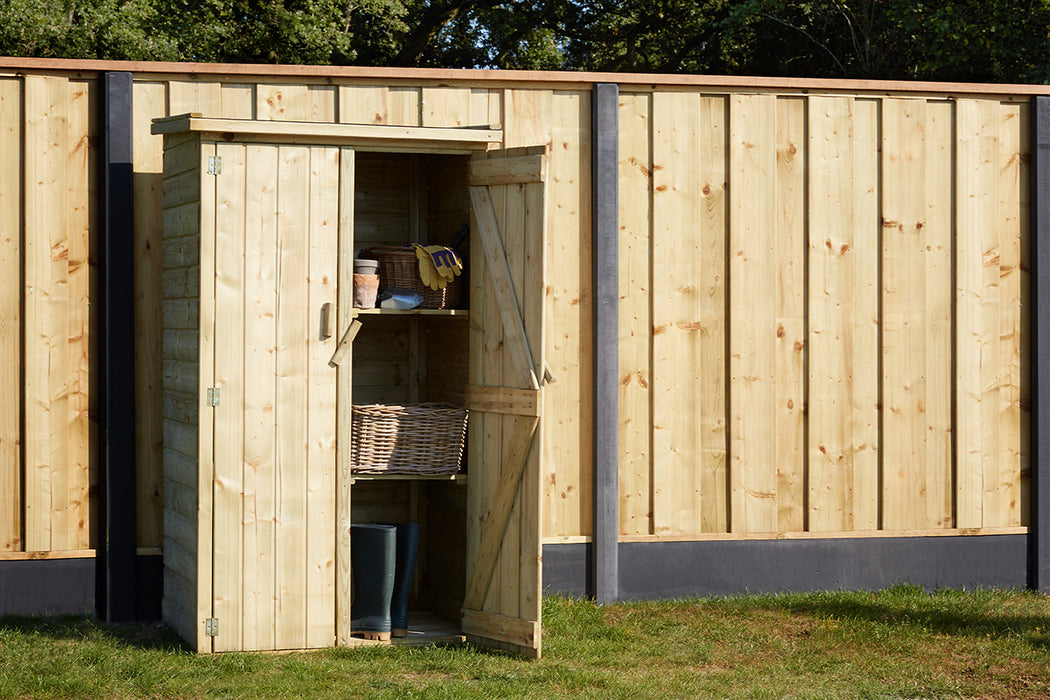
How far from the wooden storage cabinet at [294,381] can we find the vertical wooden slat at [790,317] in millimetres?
1825

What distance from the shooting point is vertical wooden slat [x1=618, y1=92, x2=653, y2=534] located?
7.03m

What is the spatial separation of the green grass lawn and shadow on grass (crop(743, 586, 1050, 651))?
0.5 inches

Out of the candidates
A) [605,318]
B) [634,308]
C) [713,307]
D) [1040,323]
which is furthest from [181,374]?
[1040,323]

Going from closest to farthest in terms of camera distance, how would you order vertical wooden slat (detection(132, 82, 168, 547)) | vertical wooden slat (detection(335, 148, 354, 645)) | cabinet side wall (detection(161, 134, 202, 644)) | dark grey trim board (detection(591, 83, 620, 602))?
cabinet side wall (detection(161, 134, 202, 644)), vertical wooden slat (detection(335, 148, 354, 645)), vertical wooden slat (detection(132, 82, 168, 547)), dark grey trim board (detection(591, 83, 620, 602))

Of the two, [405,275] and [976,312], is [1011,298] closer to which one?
[976,312]

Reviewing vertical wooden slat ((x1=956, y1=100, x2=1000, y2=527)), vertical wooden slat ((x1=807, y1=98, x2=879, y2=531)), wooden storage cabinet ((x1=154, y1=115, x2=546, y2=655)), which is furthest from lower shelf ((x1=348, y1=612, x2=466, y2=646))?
vertical wooden slat ((x1=956, y1=100, x2=1000, y2=527))

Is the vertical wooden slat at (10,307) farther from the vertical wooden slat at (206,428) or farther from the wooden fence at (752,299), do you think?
the vertical wooden slat at (206,428)

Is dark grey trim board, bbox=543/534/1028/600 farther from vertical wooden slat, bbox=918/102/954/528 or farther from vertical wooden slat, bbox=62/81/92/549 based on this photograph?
vertical wooden slat, bbox=62/81/92/549

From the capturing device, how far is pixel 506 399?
620 cm

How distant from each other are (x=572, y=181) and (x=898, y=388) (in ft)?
7.59

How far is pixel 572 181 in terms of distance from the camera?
6.98 metres

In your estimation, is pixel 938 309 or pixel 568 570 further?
pixel 938 309

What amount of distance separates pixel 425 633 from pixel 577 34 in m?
14.7

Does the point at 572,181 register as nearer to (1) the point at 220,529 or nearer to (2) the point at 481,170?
(2) the point at 481,170
